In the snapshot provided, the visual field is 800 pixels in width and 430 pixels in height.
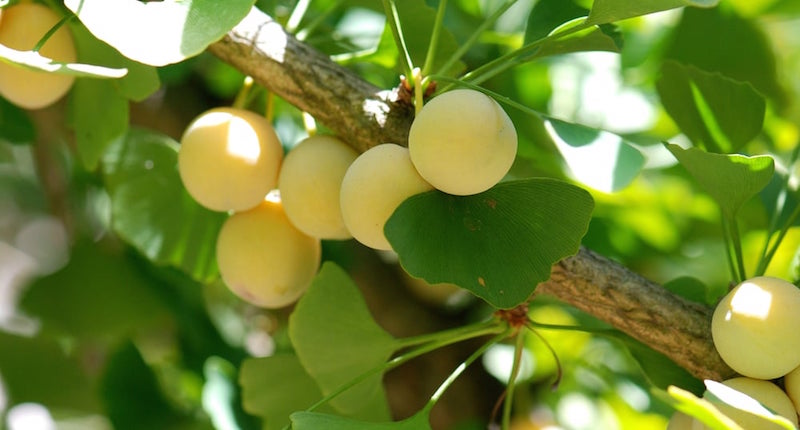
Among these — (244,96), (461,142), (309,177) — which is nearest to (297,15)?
(244,96)

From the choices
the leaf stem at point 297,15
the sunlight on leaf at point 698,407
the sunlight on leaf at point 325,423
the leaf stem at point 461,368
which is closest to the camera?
the sunlight on leaf at point 698,407

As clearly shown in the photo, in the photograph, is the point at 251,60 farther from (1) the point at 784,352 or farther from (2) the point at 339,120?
(1) the point at 784,352

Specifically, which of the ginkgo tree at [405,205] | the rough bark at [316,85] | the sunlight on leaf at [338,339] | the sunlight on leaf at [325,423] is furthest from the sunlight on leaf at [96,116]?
the sunlight on leaf at [325,423]

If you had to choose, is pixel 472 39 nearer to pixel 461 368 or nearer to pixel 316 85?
pixel 316 85

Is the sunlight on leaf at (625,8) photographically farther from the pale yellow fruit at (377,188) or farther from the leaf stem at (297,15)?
the leaf stem at (297,15)

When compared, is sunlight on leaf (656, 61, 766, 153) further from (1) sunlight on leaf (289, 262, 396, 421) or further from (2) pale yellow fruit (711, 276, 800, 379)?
(1) sunlight on leaf (289, 262, 396, 421)

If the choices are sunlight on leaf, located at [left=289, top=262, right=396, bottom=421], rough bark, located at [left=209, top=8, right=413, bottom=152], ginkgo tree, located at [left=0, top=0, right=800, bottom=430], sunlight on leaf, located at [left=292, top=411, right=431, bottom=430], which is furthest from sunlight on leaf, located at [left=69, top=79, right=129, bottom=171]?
sunlight on leaf, located at [left=292, top=411, right=431, bottom=430]
